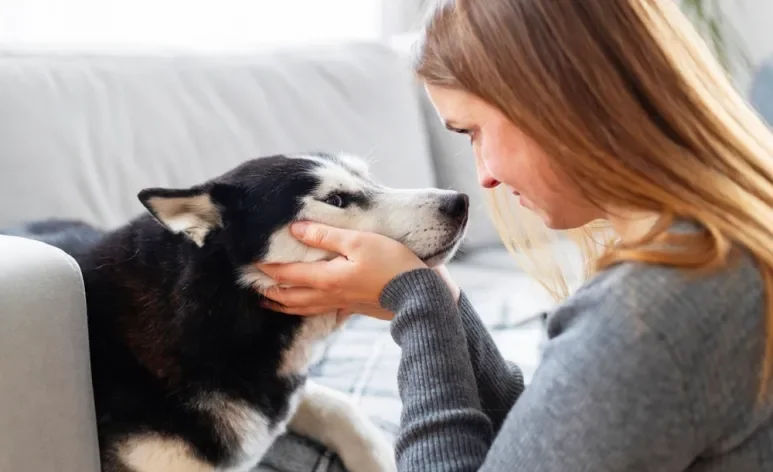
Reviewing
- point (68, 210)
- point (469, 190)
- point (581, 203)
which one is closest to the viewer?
point (581, 203)

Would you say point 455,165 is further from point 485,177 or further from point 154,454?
point 154,454

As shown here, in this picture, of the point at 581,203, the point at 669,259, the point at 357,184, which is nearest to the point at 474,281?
the point at 357,184

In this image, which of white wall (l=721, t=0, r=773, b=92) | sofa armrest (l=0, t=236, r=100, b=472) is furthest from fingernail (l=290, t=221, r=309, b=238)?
white wall (l=721, t=0, r=773, b=92)

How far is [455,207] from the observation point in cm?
119

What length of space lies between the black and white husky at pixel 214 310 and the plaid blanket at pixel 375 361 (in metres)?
0.10

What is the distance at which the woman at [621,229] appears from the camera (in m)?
0.70

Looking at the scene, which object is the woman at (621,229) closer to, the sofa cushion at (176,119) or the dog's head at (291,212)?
the dog's head at (291,212)

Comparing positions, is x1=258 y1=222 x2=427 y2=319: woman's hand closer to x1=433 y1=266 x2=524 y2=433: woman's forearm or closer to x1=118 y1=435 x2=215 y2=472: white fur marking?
x1=433 y1=266 x2=524 y2=433: woman's forearm

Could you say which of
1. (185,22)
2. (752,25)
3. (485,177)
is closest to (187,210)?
(485,177)

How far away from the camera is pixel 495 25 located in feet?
2.60

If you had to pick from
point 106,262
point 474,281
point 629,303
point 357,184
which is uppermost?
point 629,303

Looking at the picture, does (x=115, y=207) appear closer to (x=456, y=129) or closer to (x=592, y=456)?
(x=456, y=129)

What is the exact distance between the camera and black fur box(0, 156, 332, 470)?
3.65 feet

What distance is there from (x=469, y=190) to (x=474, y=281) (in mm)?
330
